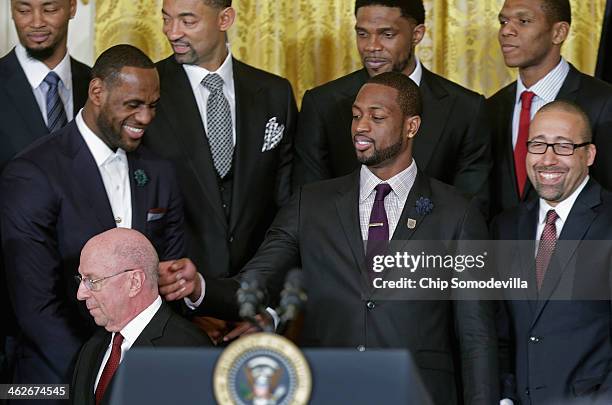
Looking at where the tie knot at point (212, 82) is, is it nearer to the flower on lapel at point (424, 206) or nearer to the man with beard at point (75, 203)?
the man with beard at point (75, 203)

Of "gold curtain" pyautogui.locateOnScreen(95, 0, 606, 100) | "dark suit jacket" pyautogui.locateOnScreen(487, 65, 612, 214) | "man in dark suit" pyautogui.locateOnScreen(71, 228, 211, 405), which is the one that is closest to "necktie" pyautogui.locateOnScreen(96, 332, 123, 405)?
"man in dark suit" pyautogui.locateOnScreen(71, 228, 211, 405)

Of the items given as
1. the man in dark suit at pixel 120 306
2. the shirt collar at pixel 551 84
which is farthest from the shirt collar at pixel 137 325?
the shirt collar at pixel 551 84

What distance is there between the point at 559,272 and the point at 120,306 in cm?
A: 133

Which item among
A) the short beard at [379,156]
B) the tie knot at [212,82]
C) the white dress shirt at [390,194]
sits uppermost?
the tie knot at [212,82]

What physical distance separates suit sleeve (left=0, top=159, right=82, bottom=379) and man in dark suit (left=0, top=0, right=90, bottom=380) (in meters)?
0.49

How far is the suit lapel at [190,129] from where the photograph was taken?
4.56 metres

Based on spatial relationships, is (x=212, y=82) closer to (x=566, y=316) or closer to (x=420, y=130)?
(x=420, y=130)

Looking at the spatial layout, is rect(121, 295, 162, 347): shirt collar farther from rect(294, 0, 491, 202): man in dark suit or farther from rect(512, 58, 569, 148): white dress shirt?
rect(512, 58, 569, 148): white dress shirt

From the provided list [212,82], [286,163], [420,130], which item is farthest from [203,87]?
[420,130]

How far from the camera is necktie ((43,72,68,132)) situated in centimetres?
464

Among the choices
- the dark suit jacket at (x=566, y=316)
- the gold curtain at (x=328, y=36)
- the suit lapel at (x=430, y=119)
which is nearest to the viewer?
the dark suit jacket at (x=566, y=316)

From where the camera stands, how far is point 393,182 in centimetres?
416

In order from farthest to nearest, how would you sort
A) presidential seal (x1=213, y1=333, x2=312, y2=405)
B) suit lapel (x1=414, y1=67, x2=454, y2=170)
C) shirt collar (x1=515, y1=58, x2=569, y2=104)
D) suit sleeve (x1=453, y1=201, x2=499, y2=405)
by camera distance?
shirt collar (x1=515, y1=58, x2=569, y2=104)
suit lapel (x1=414, y1=67, x2=454, y2=170)
suit sleeve (x1=453, y1=201, x2=499, y2=405)
presidential seal (x1=213, y1=333, x2=312, y2=405)

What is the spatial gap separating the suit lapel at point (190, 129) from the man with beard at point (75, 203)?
216mm
